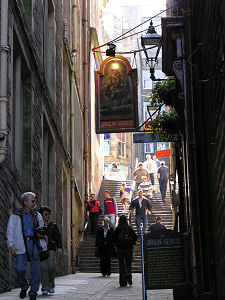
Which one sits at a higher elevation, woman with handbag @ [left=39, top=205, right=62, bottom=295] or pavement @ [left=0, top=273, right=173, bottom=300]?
woman with handbag @ [left=39, top=205, right=62, bottom=295]

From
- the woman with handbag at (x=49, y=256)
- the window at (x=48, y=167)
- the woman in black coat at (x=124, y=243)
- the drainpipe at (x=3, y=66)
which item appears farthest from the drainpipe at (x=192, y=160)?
the window at (x=48, y=167)

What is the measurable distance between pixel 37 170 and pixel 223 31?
8.10 meters

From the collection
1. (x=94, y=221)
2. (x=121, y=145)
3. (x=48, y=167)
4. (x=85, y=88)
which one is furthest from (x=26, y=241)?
(x=121, y=145)

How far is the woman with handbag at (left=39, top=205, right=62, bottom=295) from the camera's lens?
405 inches

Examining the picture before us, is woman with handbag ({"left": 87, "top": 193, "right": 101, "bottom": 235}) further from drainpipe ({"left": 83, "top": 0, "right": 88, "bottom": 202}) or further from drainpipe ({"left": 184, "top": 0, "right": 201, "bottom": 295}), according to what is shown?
drainpipe ({"left": 184, "top": 0, "right": 201, "bottom": 295})

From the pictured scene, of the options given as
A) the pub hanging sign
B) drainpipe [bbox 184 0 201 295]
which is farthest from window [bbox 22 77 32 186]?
the pub hanging sign

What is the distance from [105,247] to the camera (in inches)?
651

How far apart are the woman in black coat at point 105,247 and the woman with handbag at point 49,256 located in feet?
18.0

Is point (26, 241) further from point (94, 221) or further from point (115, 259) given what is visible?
point (94, 221)

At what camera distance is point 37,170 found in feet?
46.5

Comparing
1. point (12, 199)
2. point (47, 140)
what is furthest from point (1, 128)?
point (47, 140)

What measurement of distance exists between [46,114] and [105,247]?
3479mm

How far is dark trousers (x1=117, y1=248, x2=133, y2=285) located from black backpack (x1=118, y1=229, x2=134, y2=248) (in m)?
0.10

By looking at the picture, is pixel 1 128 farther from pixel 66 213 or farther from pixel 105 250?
pixel 66 213
